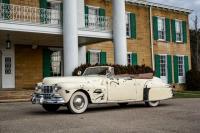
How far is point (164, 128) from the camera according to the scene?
8633 mm

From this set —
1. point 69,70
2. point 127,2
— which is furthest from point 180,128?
point 127,2

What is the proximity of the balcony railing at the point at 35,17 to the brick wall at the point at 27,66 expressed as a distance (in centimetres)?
234

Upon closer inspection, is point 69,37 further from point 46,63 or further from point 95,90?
point 95,90

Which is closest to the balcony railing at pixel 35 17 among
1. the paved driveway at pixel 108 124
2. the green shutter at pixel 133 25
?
the green shutter at pixel 133 25

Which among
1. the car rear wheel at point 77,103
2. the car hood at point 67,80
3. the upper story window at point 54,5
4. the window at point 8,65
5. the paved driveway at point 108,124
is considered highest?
the upper story window at point 54,5

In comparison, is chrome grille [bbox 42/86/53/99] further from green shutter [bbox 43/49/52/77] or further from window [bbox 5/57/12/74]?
green shutter [bbox 43/49/52/77]

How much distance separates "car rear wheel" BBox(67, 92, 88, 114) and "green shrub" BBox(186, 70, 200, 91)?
790 inches

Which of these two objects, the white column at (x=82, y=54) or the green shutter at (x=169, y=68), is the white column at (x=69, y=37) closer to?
the white column at (x=82, y=54)

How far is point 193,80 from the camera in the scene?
31.2 m

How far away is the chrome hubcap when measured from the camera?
12.1 m

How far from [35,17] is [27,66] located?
129 inches

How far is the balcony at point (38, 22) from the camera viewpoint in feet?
62.2

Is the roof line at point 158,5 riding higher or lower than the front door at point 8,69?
Result: higher

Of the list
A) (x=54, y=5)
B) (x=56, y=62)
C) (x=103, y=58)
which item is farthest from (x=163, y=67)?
(x=54, y=5)
